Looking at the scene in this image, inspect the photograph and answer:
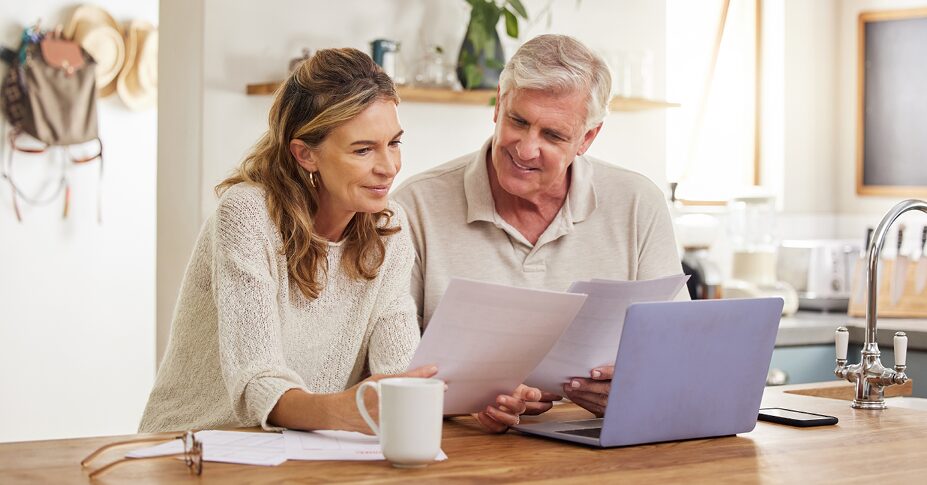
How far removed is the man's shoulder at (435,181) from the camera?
2.40 metres

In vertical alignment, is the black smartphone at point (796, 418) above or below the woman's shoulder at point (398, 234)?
below

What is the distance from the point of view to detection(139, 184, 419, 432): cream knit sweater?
6.28 ft

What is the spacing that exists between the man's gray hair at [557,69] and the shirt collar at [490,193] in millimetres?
166

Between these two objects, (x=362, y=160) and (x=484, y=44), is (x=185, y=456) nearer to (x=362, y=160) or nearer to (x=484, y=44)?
(x=362, y=160)

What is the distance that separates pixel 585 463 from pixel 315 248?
0.67m

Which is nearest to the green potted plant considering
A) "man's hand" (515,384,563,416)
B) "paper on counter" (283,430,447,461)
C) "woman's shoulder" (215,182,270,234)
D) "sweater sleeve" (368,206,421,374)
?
"sweater sleeve" (368,206,421,374)

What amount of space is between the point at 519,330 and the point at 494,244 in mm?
761

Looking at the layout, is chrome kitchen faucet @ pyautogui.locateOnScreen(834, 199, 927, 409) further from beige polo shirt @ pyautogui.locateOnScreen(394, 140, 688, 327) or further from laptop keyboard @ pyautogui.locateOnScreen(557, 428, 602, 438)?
laptop keyboard @ pyautogui.locateOnScreen(557, 428, 602, 438)

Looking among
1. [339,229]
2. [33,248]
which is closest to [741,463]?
[339,229]

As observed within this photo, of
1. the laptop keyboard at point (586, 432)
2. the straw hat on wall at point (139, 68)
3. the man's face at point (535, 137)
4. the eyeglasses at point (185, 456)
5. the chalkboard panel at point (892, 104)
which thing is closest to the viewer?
the eyeglasses at point (185, 456)

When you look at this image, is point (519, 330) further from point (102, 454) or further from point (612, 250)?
point (612, 250)

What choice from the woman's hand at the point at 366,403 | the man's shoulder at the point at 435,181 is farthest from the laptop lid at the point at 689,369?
the man's shoulder at the point at 435,181

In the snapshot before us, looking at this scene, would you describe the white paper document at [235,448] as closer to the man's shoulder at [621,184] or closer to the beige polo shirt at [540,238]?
the beige polo shirt at [540,238]

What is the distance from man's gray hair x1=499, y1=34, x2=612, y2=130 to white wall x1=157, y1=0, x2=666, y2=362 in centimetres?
122
